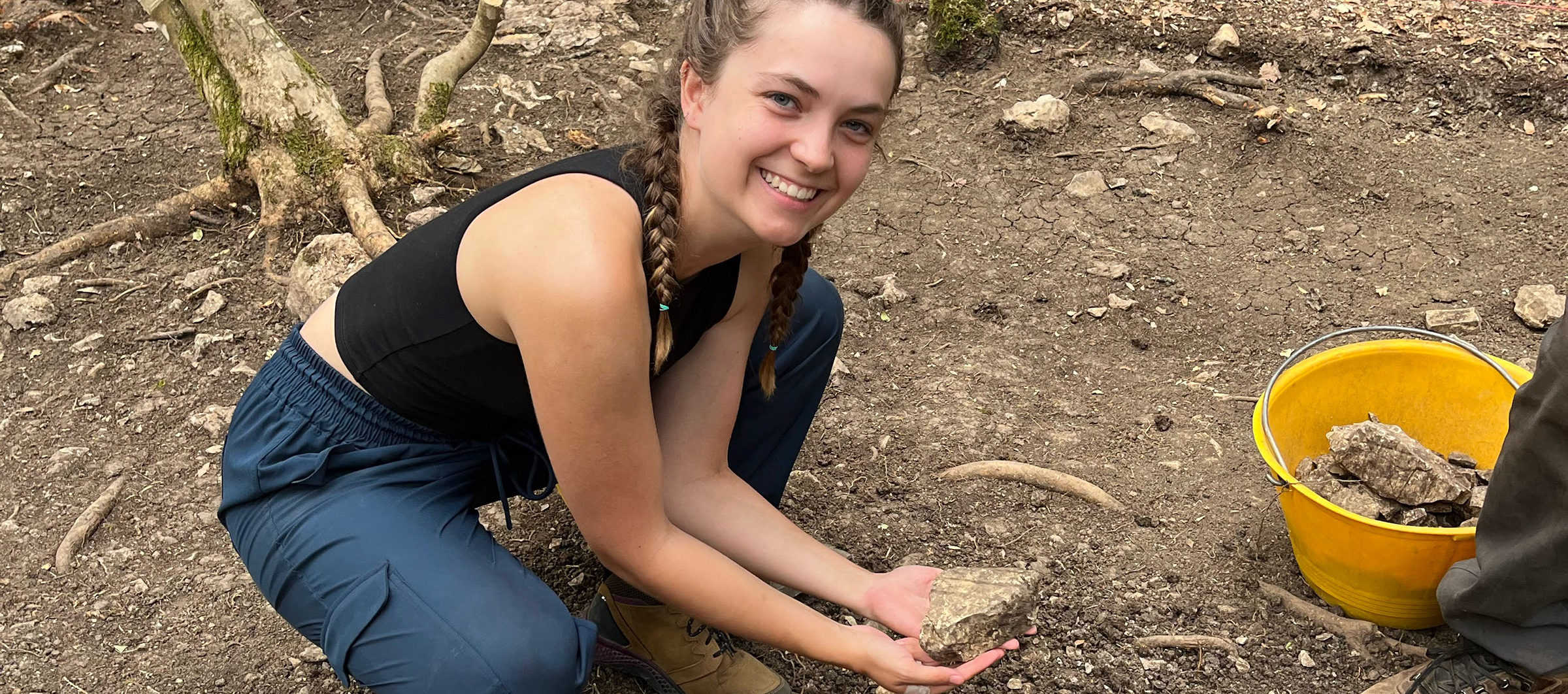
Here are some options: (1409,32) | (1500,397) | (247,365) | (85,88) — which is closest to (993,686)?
(1500,397)

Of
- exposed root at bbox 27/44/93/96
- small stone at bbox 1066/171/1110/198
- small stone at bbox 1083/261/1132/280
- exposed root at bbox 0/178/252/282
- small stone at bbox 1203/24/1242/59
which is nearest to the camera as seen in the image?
small stone at bbox 1083/261/1132/280

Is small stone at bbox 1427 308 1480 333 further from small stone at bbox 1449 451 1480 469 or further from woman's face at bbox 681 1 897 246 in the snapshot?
woman's face at bbox 681 1 897 246

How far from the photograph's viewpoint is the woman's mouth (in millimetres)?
1757

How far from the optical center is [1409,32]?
443cm

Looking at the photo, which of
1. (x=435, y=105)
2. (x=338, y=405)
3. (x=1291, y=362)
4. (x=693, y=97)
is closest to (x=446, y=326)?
(x=338, y=405)

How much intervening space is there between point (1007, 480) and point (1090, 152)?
1.76 meters

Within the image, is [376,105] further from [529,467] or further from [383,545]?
[383,545]

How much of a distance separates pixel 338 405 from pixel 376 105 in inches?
105

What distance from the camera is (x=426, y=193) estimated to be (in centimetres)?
394

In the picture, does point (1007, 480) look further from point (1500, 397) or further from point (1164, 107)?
point (1164, 107)

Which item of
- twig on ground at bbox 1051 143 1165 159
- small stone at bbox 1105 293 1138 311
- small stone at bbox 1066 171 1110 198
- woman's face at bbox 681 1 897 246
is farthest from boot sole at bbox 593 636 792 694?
twig on ground at bbox 1051 143 1165 159

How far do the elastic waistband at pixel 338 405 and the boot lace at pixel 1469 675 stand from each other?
191 centimetres

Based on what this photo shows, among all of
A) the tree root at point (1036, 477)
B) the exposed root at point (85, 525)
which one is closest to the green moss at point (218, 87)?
the exposed root at point (85, 525)

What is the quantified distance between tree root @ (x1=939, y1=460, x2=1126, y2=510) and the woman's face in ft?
4.19
